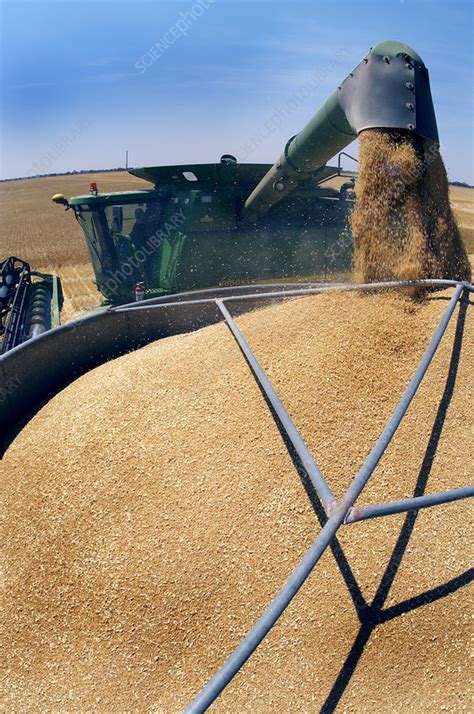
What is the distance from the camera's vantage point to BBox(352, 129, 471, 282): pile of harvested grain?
3031mm

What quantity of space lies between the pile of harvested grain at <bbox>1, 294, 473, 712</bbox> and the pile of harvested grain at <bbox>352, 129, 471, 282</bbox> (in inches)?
14.8

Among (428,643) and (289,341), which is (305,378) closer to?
(289,341)

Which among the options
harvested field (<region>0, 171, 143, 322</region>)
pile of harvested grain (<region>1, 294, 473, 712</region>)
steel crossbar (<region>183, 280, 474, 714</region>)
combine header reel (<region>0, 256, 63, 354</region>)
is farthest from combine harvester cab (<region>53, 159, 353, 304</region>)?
steel crossbar (<region>183, 280, 474, 714</region>)

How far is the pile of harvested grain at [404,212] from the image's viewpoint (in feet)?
9.95

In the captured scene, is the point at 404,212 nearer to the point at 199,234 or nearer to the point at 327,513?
the point at 327,513

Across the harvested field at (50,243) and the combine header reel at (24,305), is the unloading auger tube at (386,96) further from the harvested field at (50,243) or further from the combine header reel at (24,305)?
the harvested field at (50,243)

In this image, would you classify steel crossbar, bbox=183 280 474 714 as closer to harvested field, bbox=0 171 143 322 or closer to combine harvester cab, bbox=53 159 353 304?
combine harvester cab, bbox=53 159 353 304

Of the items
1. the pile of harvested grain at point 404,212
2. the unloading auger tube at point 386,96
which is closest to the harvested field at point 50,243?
the unloading auger tube at point 386,96

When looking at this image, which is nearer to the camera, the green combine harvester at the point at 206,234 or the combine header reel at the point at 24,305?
the combine header reel at the point at 24,305

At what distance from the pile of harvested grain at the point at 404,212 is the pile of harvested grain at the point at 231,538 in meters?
0.38

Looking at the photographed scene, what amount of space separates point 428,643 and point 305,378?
3.71ft

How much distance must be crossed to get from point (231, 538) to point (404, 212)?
2.05 m

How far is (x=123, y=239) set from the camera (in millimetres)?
6145

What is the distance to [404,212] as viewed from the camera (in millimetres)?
3066
